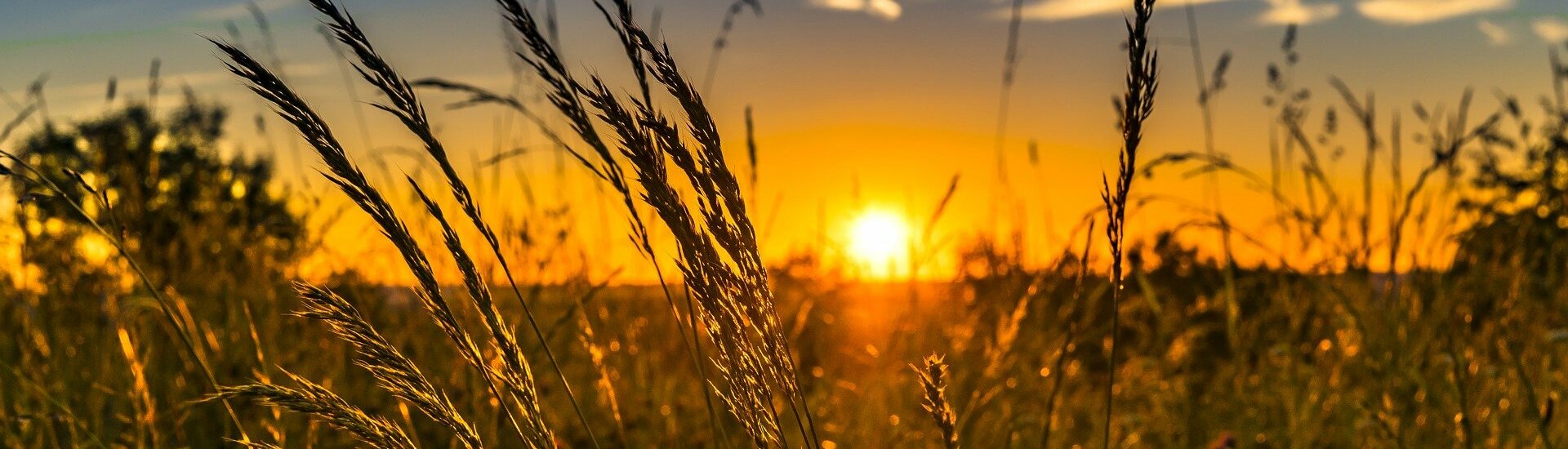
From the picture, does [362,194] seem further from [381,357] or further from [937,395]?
[937,395]

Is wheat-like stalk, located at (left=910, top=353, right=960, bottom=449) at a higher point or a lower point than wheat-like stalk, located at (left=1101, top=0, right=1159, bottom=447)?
lower

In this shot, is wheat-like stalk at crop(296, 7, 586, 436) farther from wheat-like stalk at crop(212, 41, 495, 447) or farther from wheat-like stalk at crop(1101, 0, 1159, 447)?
wheat-like stalk at crop(1101, 0, 1159, 447)

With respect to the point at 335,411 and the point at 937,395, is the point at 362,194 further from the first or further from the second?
the point at 937,395

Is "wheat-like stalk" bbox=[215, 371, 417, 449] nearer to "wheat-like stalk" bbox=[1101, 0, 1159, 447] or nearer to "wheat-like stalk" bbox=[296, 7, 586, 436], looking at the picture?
"wheat-like stalk" bbox=[296, 7, 586, 436]

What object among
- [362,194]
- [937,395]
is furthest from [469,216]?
[937,395]

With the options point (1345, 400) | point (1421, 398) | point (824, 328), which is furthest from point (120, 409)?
point (1421, 398)

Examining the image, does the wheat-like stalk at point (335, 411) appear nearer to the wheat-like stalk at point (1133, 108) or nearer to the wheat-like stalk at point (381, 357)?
the wheat-like stalk at point (381, 357)

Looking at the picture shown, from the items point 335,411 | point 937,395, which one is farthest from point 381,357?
point 937,395

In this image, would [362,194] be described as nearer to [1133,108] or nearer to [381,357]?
[381,357]

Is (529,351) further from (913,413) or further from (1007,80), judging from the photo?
(1007,80)

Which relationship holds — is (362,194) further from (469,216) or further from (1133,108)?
(1133,108)

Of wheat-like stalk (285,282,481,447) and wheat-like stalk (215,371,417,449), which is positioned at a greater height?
wheat-like stalk (285,282,481,447)

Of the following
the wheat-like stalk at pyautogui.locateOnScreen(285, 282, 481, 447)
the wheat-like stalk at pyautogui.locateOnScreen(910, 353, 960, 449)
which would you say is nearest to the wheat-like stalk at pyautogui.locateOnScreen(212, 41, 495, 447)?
the wheat-like stalk at pyautogui.locateOnScreen(285, 282, 481, 447)

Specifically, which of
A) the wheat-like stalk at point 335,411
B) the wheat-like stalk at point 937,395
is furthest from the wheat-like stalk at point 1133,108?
the wheat-like stalk at point 335,411
